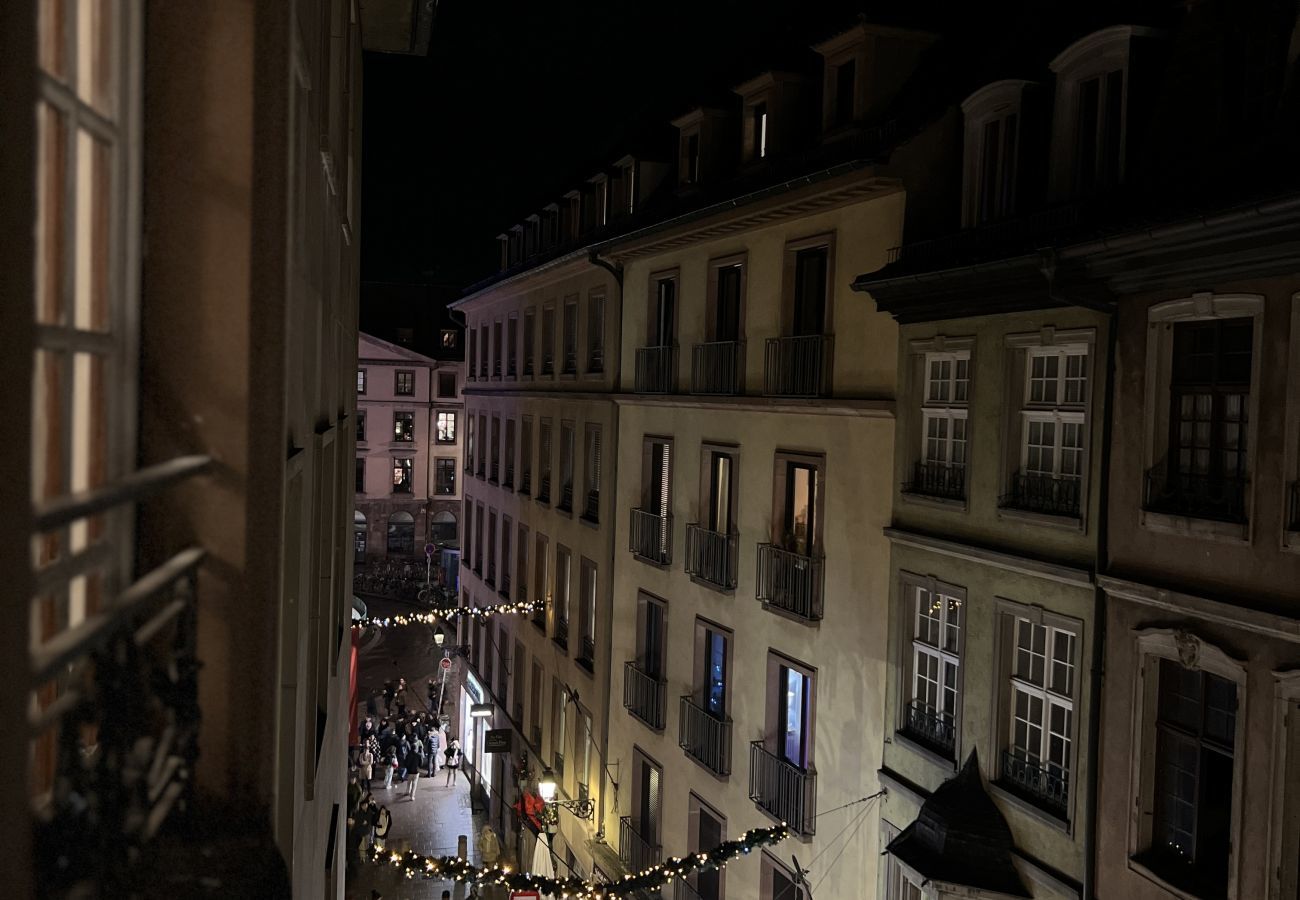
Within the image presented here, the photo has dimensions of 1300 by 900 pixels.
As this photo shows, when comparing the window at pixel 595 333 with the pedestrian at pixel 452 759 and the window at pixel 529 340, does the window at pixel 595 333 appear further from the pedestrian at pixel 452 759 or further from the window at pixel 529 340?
the pedestrian at pixel 452 759

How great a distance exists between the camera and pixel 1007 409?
13602 mm

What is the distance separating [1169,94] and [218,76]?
1084cm

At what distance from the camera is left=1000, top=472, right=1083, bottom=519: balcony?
12734 mm

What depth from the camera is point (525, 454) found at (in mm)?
34188

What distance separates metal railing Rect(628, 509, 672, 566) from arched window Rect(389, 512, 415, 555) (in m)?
50.4

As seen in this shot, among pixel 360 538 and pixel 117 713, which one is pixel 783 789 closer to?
pixel 117 713

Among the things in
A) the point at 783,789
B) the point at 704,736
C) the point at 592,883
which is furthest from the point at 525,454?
the point at 783,789

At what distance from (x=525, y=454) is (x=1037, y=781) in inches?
904

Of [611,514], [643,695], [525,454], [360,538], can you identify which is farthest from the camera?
[360,538]

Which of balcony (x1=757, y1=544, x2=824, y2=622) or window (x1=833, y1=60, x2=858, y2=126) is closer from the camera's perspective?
balcony (x1=757, y1=544, x2=824, y2=622)

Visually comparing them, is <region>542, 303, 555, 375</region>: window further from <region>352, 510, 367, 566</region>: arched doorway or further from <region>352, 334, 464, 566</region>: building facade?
<region>352, 510, 367, 566</region>: arched doorway

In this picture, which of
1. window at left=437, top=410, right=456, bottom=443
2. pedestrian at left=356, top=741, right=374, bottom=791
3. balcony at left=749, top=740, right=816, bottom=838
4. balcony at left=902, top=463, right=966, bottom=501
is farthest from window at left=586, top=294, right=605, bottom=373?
window at left=437, top=410, right=456, bottom=443

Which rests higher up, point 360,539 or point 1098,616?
point 1098,616

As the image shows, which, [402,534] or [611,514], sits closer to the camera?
[611,514]
